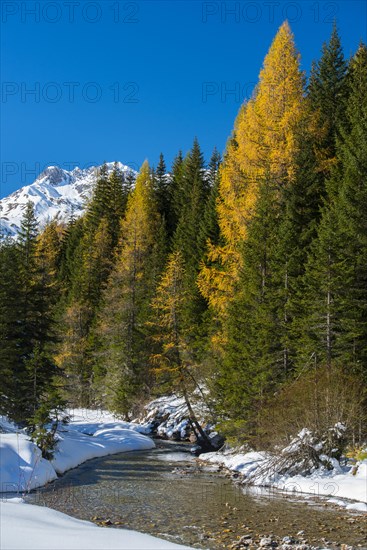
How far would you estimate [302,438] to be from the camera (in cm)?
1641

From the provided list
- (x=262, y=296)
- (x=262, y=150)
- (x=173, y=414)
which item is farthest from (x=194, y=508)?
(x=262, y=150)

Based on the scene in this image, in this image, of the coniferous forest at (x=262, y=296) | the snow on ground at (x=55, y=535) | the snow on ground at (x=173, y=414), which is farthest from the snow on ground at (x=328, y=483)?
the snow on ground at (x=173, y=414)

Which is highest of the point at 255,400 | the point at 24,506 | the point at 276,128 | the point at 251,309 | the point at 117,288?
the point at 276,128

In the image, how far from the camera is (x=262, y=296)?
22.4 meters

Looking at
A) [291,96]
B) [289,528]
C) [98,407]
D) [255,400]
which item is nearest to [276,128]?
[291,96]

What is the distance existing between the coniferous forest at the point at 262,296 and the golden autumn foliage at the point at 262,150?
7cm

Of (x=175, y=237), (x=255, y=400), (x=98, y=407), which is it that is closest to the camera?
(x=255, y=400)

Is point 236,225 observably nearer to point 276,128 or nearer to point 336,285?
point 276,128

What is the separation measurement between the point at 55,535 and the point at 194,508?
25.9 ft

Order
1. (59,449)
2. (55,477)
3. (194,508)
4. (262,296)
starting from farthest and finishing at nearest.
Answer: (262,296) → (59,449) → (55,477) → (194,508)

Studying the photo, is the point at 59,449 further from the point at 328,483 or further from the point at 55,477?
the point at 328,483

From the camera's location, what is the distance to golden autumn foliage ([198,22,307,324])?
25891 mm

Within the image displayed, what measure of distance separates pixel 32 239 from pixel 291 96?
1576 cm

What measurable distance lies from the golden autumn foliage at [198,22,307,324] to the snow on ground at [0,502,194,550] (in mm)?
18727
